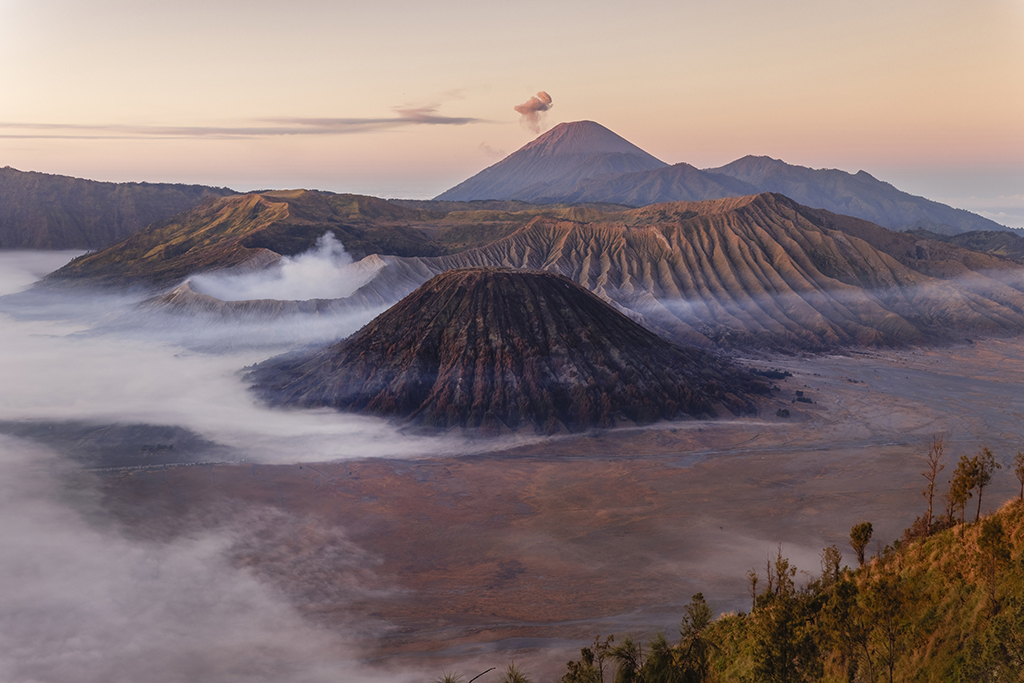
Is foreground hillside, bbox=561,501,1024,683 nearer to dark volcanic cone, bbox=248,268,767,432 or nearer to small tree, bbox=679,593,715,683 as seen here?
small tree, bbox=679,593,715,683

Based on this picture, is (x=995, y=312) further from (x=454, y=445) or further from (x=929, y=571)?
A: (x=929, y=571)

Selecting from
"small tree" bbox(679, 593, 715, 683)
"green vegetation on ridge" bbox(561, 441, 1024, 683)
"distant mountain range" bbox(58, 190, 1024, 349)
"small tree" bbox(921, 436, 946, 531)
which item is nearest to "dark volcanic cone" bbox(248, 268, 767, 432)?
"small tree" bbox(921, 436, 946, 531)

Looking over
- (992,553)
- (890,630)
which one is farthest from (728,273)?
(890,630)

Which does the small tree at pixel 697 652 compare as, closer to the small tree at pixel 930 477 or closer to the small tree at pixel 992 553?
the small tree at pixel 992 553

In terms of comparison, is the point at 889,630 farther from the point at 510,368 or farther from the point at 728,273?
the point at 728,273

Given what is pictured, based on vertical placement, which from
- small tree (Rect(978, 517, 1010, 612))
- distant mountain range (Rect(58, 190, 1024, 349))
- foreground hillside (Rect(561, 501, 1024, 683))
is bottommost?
foreground hillside (Rect(561, 501, 1024, 683))

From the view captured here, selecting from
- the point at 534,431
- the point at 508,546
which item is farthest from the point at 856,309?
the point at 508,546

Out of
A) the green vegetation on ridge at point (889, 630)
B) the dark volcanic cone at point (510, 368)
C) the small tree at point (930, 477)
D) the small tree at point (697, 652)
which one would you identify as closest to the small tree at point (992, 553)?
the green vegetation on ridge at point (889, 630)

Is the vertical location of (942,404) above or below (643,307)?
below
